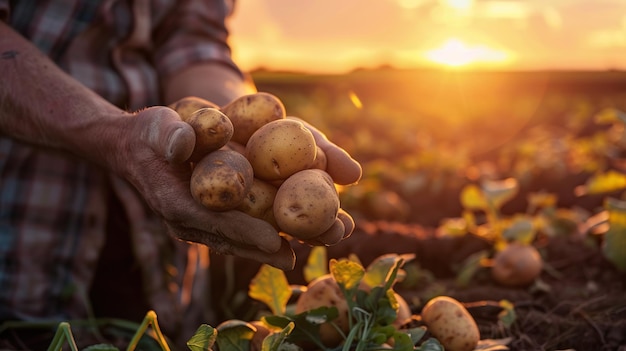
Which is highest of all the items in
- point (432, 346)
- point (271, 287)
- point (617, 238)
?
point (617, 238)

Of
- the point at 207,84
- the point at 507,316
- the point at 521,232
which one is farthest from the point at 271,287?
the point at 521,232

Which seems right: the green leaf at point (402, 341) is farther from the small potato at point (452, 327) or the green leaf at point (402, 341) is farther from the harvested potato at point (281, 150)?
the harvested potato at point (281, 150)

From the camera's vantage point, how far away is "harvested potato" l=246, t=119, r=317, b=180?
5.55ft

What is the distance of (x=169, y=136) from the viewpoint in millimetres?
1531

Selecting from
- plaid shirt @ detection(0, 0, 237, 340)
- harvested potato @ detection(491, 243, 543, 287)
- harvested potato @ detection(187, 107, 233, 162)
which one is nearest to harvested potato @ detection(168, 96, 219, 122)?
harvested potato @ detection(187, 107, 233, 162)

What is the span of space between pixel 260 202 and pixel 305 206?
171 mm

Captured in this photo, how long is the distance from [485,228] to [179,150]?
2.73m

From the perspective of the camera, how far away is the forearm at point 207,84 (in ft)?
8.38

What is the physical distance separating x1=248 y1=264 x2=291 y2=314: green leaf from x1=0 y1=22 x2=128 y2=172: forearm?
0.56 meters

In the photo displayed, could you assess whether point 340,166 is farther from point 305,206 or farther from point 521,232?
point 521,232

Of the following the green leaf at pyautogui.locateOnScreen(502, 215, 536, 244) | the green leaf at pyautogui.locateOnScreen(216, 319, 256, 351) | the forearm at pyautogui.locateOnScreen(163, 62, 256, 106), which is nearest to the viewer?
the green leaf at pyautogui.locateOnScreen(216, 319, 256, 351)

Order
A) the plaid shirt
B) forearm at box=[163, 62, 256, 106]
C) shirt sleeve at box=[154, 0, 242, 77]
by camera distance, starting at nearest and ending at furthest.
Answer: the plaid shirt → forearm at box=[163, 62, 256, 106] → shirt sleeve at box=[154, 0, 242, 77]

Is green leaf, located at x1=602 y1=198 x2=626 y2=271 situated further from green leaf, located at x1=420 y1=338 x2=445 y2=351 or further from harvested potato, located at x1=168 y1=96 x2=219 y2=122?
harvested potato, located at x1=168 y1=96 x2=219 y2=122

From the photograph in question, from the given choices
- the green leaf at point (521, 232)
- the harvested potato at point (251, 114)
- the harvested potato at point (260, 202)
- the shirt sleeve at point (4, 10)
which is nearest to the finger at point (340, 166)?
the harvested potato at point (251, 114)
